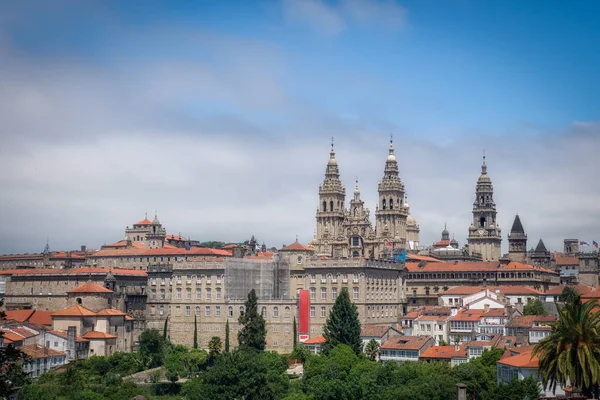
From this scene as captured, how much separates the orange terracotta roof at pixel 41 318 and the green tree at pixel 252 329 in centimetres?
2226

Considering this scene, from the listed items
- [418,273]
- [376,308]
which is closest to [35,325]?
[376,308]

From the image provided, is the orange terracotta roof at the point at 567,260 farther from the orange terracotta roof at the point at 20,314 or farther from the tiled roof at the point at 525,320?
the orange terracotta roof at the point at 20,314

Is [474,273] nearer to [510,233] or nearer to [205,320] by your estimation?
[510,233]

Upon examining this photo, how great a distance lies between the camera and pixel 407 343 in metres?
91.8

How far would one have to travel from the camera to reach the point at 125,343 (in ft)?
346

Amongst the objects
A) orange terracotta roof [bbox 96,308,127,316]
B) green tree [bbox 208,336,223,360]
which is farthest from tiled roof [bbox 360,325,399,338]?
orange terracotta roof [bbox 96,308,127,316]

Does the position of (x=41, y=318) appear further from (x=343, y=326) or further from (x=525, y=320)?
(x=525, y=320)

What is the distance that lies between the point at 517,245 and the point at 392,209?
20981 millimetres

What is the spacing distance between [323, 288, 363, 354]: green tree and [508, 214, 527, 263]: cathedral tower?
5351 cm

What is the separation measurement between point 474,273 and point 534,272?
306 inches

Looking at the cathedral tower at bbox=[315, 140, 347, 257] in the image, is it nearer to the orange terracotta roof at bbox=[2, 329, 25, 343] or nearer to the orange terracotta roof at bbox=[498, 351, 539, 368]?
the orange terracotta roof at bbox=[2, 329, 25, 343]

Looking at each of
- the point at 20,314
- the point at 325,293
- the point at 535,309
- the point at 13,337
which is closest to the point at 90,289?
the point at 20,314

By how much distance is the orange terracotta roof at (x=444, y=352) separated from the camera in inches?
3393

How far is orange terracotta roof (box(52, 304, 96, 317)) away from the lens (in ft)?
331
